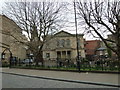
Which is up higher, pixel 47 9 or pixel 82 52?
pixel 47 9

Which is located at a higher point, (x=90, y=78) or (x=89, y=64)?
(x=89, y=64)

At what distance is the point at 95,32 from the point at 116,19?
2.56m

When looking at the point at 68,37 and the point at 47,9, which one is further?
the point at 68,37

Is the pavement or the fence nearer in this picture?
the pavement

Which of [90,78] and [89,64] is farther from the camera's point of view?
[89,64]

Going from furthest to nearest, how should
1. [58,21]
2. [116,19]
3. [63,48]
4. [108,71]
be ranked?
[63,48]
[58,21]
[116,19]
[108,71]

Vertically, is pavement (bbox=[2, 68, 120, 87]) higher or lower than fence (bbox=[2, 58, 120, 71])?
lower

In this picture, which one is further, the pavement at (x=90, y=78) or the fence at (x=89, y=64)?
the fence at (x=89, y=64)

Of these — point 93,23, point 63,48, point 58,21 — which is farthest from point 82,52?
point 93,23

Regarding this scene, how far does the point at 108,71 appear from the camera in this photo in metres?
15.7

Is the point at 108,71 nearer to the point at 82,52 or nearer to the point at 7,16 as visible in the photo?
the point at 7,16

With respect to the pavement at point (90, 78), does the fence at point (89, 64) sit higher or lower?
higher

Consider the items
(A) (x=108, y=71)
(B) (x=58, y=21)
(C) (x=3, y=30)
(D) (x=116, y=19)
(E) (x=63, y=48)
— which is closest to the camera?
(A) (x=108, y=71)

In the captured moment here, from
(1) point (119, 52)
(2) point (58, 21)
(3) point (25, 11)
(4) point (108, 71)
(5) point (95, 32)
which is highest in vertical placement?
(3) point (25, 11)
